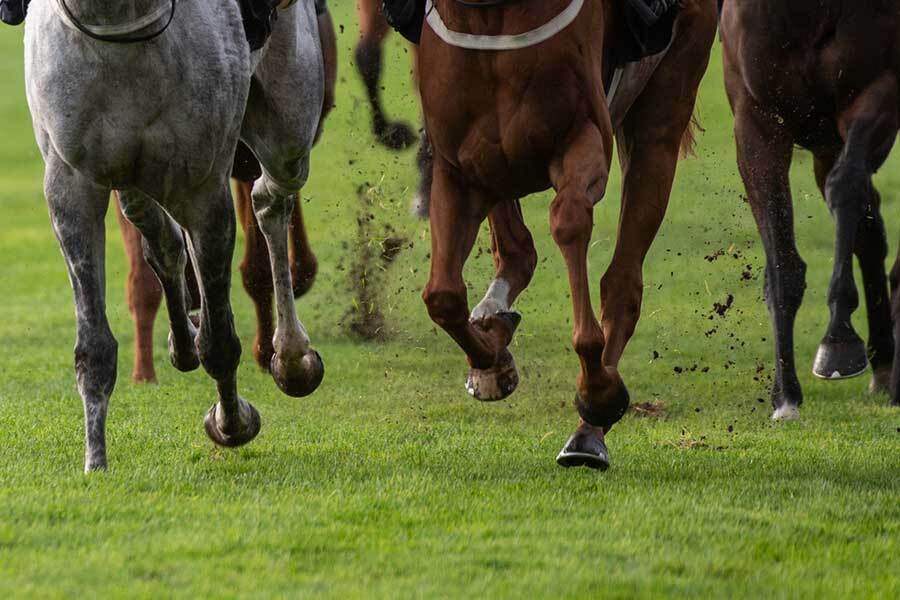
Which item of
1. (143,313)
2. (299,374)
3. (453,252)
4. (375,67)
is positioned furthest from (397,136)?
(453,252)

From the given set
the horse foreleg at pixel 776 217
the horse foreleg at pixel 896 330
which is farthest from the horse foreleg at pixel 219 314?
the horse foreleg at pixel 896 330

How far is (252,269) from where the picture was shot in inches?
369

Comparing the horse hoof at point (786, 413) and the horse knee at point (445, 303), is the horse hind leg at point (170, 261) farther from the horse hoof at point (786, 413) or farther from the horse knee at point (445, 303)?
the horse hoof at point (786, 413)

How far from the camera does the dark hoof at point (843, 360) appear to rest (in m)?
7.54

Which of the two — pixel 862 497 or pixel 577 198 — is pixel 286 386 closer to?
pixel 577 198

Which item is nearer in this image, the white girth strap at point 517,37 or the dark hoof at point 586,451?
the white girth strap at point 517,37

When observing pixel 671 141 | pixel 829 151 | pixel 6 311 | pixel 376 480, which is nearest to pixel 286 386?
pixel 376 480

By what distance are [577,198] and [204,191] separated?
132 centimetres

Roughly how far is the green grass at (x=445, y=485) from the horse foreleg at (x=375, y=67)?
4.60 ft

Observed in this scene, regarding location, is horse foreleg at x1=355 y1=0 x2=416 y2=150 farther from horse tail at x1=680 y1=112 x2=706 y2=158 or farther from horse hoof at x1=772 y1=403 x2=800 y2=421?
horse hoof at x1=772 y1=403 x2=800 y2=421

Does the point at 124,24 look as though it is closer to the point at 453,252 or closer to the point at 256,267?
the point at 453,252

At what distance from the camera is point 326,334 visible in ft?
41.2

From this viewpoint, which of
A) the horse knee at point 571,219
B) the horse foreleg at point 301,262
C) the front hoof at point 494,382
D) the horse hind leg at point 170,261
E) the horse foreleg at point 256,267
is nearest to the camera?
the horse knee at point 571,219

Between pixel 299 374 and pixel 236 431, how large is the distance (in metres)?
0.69
